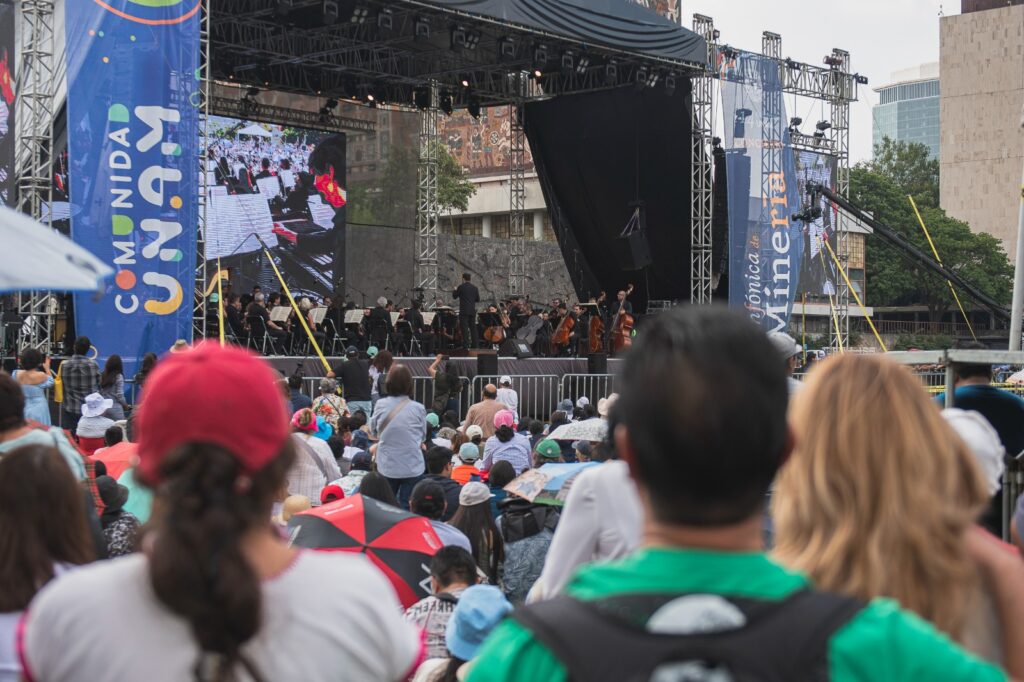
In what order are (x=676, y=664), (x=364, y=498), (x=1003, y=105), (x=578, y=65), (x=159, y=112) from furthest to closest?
(x=1003, y=105)
(x=578, y=65)
(x=159, y=112)
(x=364, y=498)
(x=676, y=664)

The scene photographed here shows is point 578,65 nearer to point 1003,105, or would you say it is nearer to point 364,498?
point 364,498

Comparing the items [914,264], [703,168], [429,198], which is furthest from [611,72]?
[914,264]

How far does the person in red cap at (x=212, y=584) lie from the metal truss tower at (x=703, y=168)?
1813 cm

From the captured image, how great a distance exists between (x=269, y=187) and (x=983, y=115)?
5188 centimetres

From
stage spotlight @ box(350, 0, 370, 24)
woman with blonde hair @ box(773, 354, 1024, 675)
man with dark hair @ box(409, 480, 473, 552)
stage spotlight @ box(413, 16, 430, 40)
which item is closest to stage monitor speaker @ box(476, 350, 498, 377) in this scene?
stage spotlight @ box(413, 16, 430, 40)

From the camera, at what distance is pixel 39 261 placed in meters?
2.74

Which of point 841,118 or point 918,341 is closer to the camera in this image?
point 841,118

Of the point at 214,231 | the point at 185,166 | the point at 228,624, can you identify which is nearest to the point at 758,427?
the point at 228,624

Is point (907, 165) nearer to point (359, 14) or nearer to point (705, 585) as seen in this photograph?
point (359, 14)

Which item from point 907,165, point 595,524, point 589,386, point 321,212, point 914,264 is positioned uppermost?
point 907,165

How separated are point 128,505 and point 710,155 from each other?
15351 millimetres

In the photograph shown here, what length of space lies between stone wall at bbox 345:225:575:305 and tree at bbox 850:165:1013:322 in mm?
27363

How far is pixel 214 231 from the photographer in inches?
815

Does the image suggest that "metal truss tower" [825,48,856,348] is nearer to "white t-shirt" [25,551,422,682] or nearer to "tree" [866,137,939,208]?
"white t-shirt" [25,551,422,682]
